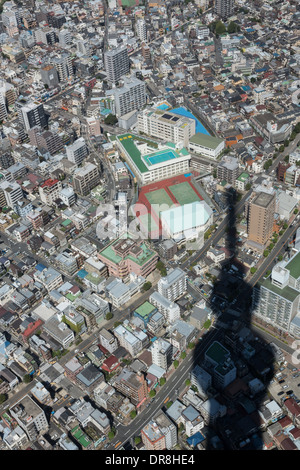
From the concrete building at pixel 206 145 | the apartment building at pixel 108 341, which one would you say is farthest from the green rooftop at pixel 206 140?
the apartment building at pixel 108 341

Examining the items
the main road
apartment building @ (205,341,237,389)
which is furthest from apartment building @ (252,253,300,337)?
apartment building @ (205,341,237,389)

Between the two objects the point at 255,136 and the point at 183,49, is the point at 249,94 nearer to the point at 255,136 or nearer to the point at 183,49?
the point at 255,136

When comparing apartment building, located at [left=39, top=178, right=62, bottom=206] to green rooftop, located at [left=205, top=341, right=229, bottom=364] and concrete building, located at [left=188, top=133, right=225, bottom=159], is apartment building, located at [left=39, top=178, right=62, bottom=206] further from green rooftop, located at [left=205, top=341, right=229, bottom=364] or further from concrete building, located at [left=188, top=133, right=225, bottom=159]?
green rooftop, located at [left=205, top=341, right=229, bottom=364]

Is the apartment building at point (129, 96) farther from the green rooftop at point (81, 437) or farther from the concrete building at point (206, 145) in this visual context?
the green rooftop at point (81, 437)

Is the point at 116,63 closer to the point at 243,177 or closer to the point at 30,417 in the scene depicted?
the point at 243,177

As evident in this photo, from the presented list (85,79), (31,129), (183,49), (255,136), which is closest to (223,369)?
(255,136)

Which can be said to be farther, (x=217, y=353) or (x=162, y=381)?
(x=217, y=353)

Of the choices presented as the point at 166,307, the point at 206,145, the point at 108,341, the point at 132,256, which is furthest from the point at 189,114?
the point at 108,341
